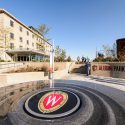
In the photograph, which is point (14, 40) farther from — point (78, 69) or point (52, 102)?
point (52, 102)

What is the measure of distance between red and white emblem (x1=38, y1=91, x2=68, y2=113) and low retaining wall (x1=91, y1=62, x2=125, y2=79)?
1380 cm

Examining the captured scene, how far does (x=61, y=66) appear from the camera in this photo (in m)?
30.5

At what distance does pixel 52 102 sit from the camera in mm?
8828

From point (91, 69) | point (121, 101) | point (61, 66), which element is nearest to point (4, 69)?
point (61, 66)

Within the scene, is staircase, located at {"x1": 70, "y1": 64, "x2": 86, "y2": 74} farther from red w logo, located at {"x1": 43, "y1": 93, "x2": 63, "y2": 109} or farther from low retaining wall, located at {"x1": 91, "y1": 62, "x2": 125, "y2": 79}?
red w logo, located at {"x1": 43, "y1": 93, "x2": 63, "y2": 109}

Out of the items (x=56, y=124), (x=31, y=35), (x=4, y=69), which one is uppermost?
(x=31, y=35)

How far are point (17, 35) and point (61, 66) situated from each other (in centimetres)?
2658

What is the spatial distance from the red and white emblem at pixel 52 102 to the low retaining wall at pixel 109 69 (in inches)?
543

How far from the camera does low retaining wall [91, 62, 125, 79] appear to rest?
72.0 feet

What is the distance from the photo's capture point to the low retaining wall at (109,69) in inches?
864

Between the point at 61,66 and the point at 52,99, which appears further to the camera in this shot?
the point at 61,66

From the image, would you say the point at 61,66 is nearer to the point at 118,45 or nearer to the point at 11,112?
the point at 11,112

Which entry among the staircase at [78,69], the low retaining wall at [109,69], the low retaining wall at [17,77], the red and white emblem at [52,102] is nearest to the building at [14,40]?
the staircase at [78,69]

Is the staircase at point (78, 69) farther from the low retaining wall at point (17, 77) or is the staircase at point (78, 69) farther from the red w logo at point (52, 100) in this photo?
the red w logo at point (52, 100)
